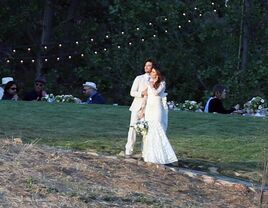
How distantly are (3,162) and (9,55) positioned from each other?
25.4 metres

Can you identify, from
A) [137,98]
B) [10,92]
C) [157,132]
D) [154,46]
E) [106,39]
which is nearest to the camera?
[157,132]

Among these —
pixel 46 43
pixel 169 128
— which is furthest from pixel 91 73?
pixel 169 128

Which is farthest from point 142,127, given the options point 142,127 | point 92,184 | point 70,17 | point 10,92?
point 70,17

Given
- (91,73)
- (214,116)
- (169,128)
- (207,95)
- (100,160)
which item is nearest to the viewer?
(100,160)

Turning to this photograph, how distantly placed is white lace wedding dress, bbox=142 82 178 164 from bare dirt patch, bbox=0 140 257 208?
2.23ft

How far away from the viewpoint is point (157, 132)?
13.5 metres

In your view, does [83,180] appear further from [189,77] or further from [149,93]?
[189,77]

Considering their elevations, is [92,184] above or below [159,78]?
below

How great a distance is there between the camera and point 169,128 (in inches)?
722

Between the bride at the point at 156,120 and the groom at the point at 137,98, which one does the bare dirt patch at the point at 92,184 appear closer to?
the bride at the point at 156,120

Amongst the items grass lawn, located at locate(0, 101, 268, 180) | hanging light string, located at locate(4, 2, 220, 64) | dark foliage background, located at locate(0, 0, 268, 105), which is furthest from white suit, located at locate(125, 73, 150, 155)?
hanging light string, located at locate(4, 2, 220, 64)

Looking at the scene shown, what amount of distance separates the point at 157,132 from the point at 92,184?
133 inches

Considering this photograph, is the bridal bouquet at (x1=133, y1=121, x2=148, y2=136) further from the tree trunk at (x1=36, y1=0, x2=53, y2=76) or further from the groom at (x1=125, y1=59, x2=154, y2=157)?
the tree trunk at (x1=36, y1=0, x2=53, y2=76)

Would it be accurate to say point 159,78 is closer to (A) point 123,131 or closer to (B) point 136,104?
(B) point 136,104
